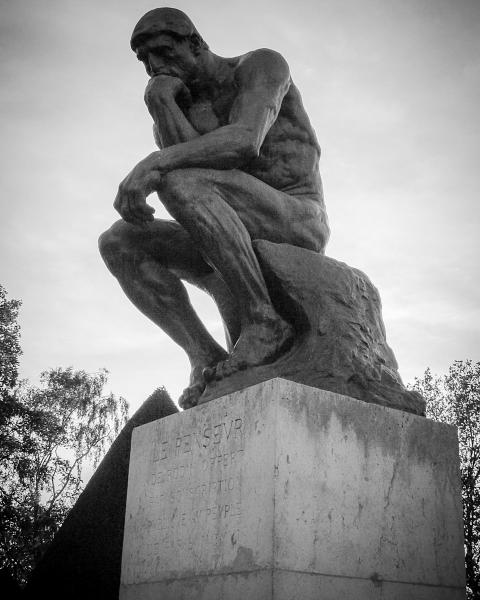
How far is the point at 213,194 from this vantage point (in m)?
4.21

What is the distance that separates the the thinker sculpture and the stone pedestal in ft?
1.63

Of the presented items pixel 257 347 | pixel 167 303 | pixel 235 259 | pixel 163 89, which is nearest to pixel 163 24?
pixel 163 89

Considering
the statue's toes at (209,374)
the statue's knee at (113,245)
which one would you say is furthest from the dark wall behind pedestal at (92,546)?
the statue's toes at (209,374)

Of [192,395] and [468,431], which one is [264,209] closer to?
[192,395]

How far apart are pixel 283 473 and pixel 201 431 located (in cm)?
71

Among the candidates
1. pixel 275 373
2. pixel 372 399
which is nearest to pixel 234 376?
pixel 275 373

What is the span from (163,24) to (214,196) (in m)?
1.28

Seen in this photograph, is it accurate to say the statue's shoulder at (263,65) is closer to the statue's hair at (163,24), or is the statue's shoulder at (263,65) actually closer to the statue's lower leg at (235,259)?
the statue's hair at (163,24)

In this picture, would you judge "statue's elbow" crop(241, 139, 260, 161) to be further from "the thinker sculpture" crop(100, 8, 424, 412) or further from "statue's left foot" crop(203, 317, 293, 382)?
"statue's left foot" crop(203, 317, 293, 382)

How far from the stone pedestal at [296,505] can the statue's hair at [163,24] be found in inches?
95.0

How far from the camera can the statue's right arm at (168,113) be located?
179 inches

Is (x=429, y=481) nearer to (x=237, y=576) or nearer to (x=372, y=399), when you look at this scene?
(x=372, y=399)

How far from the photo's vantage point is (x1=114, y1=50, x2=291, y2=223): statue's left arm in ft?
13.8

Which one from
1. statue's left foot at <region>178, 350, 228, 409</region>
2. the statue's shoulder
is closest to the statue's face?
the statue's shoulder
